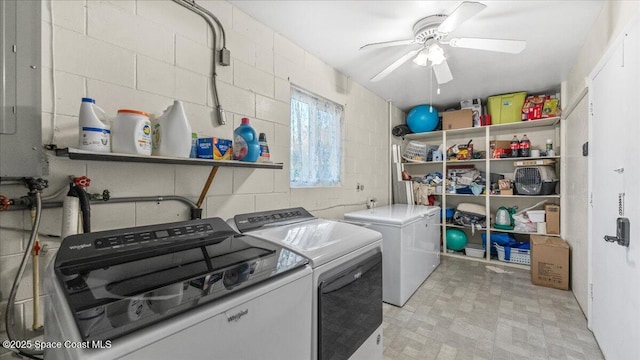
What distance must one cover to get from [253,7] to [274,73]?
44 centimetres

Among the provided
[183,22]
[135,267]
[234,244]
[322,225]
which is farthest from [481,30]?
[135,267]

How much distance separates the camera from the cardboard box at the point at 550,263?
2.72m

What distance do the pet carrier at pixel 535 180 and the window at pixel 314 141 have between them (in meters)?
2.56

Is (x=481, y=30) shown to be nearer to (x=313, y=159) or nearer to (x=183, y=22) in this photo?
(x=313, y=159)

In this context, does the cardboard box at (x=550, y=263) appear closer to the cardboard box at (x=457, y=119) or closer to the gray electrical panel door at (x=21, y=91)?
the cardboard box at (x=457, y=119)

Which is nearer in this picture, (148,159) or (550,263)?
(148,159)

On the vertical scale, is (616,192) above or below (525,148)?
below

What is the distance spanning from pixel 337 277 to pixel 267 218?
0.66m

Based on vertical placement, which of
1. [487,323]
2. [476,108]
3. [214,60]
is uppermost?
[476,108]

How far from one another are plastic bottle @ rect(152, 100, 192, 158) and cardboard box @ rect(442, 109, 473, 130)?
3763 millimetres

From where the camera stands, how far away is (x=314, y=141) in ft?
8.14

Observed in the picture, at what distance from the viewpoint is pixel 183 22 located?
149cm

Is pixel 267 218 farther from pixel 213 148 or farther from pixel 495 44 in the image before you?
pixel 495 44

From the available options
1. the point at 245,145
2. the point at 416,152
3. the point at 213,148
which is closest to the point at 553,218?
the point at 416,152
